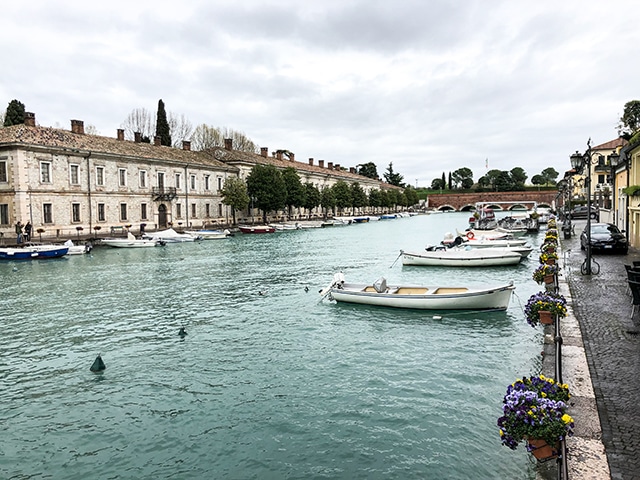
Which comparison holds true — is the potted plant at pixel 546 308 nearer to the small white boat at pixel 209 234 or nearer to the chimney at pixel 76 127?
the small white boat at pixel 209 234

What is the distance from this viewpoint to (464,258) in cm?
2719

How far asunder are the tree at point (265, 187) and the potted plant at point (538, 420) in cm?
6326

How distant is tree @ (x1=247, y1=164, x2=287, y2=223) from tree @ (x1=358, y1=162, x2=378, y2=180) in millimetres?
Result: 100302

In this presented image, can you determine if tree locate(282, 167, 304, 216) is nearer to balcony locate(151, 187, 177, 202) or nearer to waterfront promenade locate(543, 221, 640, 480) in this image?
balcony locate(151, 187, 177, 202)

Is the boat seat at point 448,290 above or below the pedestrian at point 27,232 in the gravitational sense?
below

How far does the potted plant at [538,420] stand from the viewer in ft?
16.8

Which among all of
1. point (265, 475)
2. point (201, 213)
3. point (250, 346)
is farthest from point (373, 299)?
point (201, 213)

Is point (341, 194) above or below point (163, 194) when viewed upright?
above

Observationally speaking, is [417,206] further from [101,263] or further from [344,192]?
[101,263]

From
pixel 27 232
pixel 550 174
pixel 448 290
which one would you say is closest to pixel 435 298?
pixel 448 290

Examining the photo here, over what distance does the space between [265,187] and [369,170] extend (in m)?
105

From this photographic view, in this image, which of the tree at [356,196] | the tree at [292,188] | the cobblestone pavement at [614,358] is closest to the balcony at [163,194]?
the tree at [292,188]

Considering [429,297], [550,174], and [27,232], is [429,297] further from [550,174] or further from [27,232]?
[550,174]

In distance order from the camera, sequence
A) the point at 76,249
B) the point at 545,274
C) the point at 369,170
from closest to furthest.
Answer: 1. the point at 545,274
2. the point at 76,249
3. the point at 369,170
